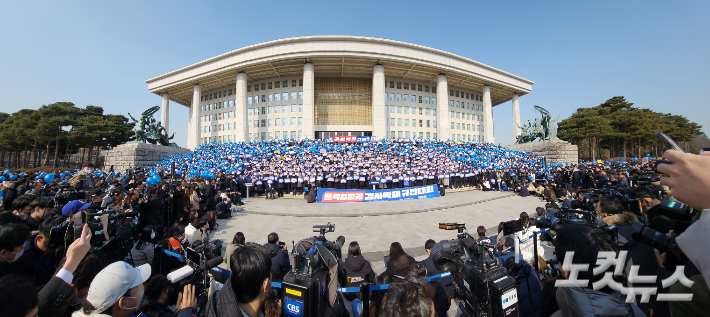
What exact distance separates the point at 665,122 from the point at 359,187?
6249 centimetres

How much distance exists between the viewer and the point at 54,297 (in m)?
1.83

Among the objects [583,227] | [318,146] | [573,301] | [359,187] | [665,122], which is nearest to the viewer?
[573,301]

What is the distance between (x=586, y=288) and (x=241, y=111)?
37.8 metres

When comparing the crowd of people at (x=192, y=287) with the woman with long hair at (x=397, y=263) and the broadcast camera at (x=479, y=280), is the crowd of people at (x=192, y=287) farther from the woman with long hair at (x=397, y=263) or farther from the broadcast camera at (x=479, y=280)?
the broadcast camera at (x=479, y=280)

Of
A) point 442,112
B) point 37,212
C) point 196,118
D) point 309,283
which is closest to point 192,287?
point 309,283

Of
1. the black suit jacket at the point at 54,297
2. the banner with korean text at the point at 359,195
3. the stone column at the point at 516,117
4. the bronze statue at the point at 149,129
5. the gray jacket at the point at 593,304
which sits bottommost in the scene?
the banner with korean text at the point at 359,195

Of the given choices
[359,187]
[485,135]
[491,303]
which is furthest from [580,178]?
[485,135]

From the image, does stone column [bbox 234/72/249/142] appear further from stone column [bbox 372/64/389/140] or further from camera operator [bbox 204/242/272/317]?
camera operator [bbox 204/242/272/317]

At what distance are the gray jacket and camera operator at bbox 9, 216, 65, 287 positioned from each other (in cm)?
480

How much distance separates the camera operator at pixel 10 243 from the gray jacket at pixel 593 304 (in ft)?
15.9

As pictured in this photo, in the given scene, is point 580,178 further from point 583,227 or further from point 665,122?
point 665,122

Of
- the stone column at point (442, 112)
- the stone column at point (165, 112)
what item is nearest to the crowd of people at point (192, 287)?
the stone column at point (442, 112)

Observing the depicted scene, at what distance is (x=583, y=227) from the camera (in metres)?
1.84

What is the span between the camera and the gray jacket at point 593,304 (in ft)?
4.68
